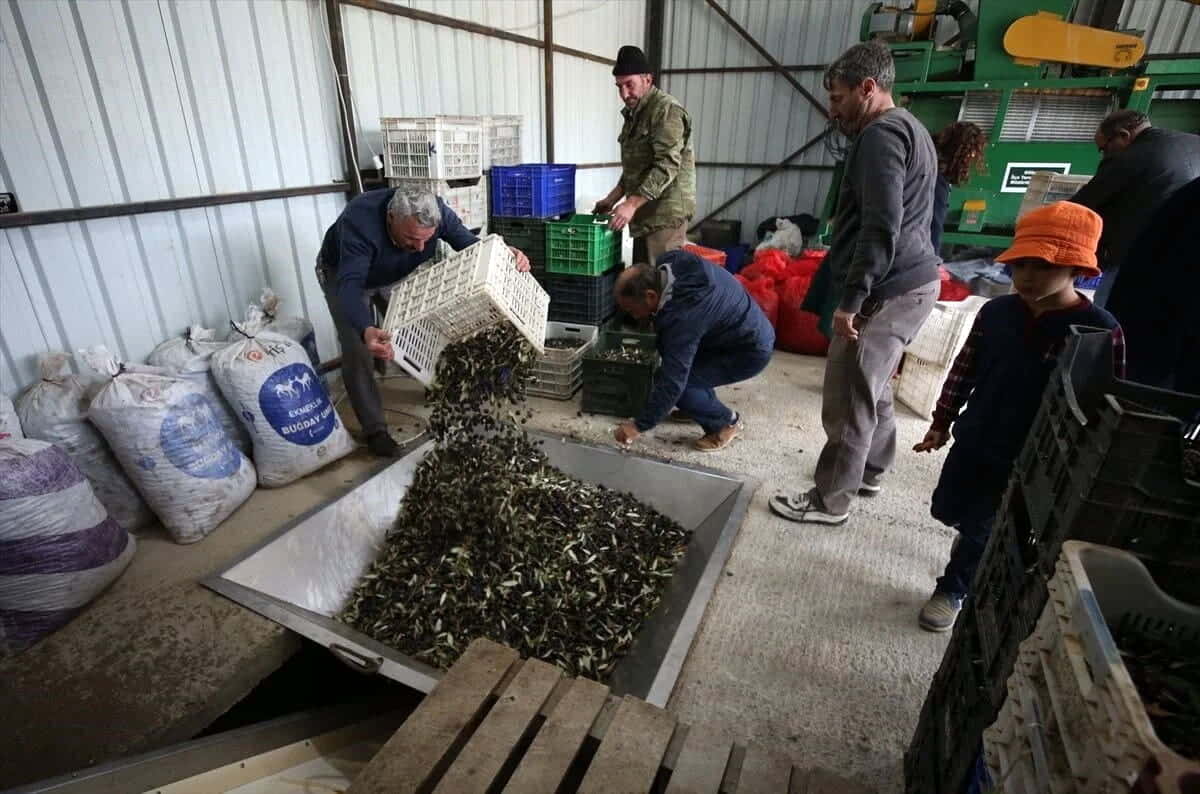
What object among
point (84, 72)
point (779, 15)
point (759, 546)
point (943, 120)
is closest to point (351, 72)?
point (84, 72)

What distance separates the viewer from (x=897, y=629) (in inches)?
85.0

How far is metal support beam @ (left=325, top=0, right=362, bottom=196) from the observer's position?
346 centimetres

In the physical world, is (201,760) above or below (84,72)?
below

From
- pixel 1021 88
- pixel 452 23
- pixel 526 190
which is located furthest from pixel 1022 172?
pixel 452 23

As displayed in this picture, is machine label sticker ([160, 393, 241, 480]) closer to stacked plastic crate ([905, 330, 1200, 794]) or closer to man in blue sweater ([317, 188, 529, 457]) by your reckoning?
man in blue sweater ([317, 188, 529, 457])

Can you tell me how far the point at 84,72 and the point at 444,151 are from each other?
5.66ft

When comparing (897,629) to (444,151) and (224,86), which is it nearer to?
(444,151)

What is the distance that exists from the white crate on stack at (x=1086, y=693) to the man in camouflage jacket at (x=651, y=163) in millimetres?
3386

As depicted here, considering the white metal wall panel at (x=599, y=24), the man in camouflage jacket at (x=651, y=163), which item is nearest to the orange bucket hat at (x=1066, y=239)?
the man in camouflage jacket at (x=651, y=163)

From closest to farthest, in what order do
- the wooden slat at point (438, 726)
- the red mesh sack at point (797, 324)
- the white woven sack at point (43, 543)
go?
1. the wooden slat at point (438, 726)
2. the white woven sack at point (43, 543)
3. the red mesh sack at point (797, 324)

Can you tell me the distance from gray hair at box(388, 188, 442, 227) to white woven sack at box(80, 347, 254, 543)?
1.12m

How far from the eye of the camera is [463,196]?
4.13 metres

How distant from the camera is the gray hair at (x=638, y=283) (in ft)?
8.67

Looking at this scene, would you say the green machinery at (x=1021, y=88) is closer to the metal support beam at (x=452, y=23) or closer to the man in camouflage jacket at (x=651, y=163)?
the man in camouflage jacket at (x=651, y=163)
